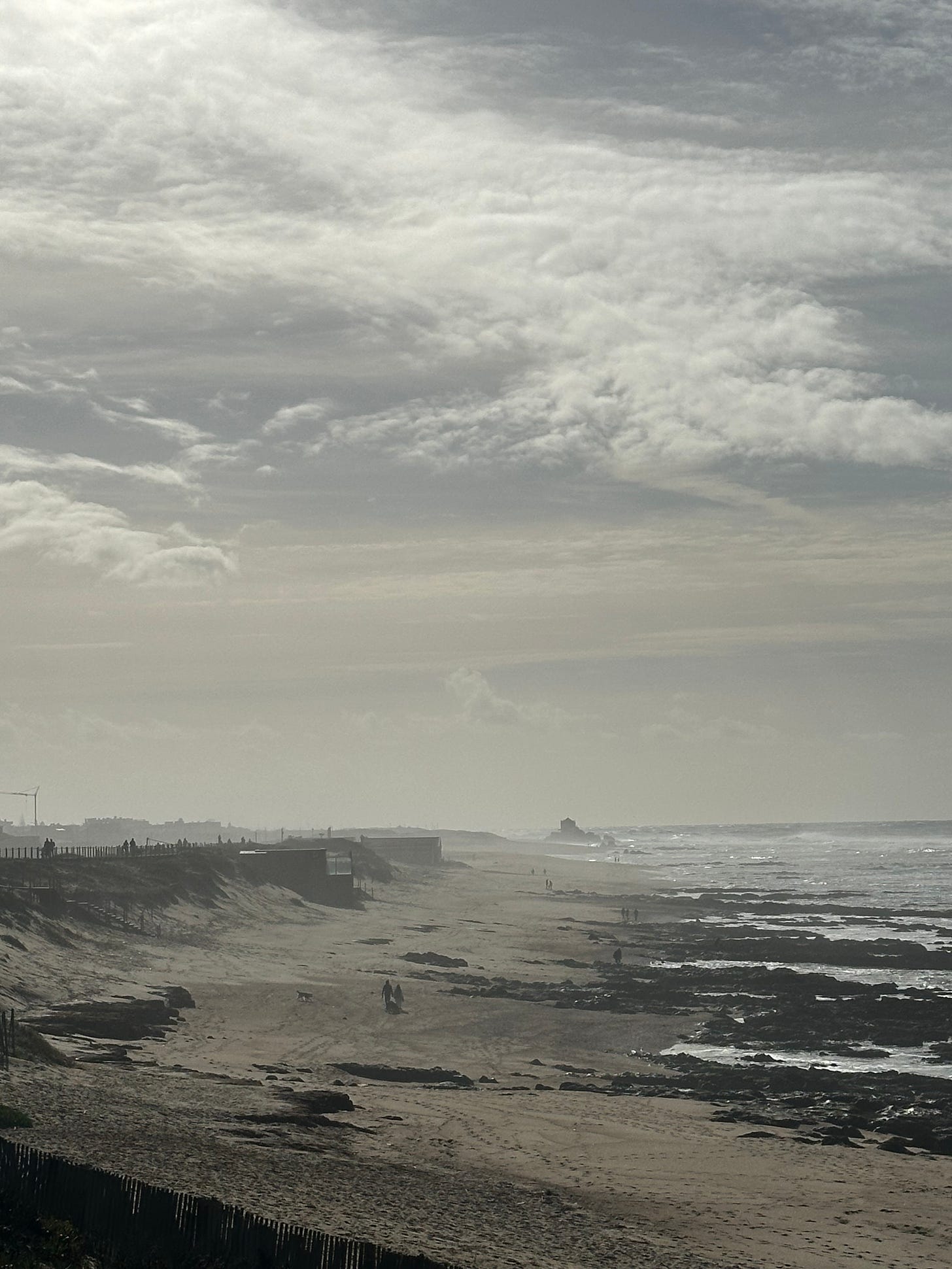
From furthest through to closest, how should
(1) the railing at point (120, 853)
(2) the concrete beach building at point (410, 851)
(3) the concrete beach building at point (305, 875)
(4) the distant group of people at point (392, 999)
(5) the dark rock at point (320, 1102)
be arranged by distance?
(2) the concrete beach building at point (410, 851) < (3) the concrete beach building at point (305, 875) < (1) the railing at point (120, 853) < (4) the distant group of people at point (392, 999) < (5) the dark rock at point (320, 1102)

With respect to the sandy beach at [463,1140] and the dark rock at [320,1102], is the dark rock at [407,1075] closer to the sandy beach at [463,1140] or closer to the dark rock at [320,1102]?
the sandy beach at [463,1140]

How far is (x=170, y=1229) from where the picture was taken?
16016 mm

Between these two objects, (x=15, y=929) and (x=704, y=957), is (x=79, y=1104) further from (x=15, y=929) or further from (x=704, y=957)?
(x=704, y=957)

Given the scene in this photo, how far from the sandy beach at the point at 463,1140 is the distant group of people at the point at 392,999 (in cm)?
46

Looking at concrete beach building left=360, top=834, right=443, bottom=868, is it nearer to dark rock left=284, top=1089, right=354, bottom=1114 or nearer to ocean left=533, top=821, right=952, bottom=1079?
ocean left=533, top=821, right=952, bottom=1079

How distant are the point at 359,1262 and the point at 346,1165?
25.5 feet

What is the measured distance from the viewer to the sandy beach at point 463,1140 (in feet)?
66.2

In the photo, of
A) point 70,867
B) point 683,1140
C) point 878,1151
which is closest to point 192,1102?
point 683,1140

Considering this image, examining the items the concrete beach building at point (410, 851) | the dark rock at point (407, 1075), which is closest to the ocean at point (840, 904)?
the dark rock at point (407, 1075)

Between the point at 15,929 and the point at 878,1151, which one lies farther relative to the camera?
the point at 15,929

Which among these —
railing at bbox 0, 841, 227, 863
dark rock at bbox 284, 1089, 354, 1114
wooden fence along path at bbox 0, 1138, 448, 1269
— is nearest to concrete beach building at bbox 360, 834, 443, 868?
railing at bbox 0, 841, 227, 863

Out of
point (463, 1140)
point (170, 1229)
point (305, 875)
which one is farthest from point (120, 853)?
point (170, 1229)

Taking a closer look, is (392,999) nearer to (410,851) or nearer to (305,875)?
(305,875)

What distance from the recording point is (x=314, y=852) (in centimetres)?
8781
